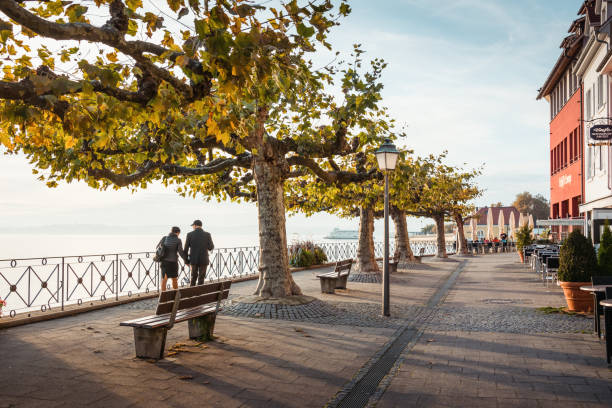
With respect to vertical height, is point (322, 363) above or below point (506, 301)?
above

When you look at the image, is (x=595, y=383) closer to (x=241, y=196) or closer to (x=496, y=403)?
(x=496, y=403)

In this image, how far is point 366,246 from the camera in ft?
69.6

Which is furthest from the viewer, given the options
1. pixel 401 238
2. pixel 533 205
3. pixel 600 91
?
pixel 533 205

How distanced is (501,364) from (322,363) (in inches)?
88.8

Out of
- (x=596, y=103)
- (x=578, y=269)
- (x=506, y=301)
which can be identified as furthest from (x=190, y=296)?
(x=596, y=103)

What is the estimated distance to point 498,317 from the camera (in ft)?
35.3

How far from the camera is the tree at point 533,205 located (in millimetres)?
92988

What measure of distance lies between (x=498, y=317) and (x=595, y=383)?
5.09 metres

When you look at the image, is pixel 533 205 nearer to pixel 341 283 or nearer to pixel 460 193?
pixel 460 193

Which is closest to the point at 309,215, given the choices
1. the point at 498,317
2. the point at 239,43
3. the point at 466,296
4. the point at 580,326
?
the point at 466,296

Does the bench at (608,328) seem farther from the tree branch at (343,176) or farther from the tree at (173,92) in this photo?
the tree branch at (343,176)

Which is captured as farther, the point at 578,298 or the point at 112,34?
the point at 578,298

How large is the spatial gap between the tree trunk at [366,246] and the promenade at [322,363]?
9680 mm

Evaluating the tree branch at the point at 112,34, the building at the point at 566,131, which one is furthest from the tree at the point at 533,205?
the tree branch at the point at 112,34
